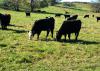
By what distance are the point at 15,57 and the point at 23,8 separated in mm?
67585

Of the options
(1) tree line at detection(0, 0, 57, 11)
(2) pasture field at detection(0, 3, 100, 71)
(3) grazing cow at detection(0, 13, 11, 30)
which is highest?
(2) pasture field at detection(0, 3, 100, 71)

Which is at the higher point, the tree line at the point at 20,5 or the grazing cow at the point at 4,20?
the grazing cow at the point at 4,20

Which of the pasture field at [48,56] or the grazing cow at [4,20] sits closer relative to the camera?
the pasture field at [48,56]

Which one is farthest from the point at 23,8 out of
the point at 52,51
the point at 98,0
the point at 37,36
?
the point at 52,51

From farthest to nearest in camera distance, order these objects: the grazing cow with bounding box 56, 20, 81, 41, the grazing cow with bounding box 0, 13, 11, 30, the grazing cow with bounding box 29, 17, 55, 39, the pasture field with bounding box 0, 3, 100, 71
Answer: the grazing cow with bounding box 0, 13, 11, 30 → the grazing cow with bounding box 29, 17, 55, 39 → the grazing cow with bounding box 56, 20, 81, 41 → the pasture field with bounding box 0, 3, 100, 71

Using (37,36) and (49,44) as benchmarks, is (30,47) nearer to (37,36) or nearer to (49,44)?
(49,44)

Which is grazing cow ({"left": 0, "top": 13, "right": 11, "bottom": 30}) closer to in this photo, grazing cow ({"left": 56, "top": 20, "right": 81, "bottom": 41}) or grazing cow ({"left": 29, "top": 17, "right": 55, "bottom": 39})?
grazing cow ({"left": 29, "top": 17, "right": 55, "bottom": 39})

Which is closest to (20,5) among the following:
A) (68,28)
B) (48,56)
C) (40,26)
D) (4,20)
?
(4,20)

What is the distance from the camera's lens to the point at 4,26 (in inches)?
1117

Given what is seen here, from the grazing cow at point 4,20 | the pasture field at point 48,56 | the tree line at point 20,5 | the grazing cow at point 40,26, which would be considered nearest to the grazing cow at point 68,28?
the pasture field at point 48,56

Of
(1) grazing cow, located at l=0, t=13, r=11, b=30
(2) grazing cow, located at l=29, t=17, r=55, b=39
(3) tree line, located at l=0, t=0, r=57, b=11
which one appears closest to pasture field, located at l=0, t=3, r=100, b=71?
(2) grazing cow, located at l=29, t=17, r=55, b=39

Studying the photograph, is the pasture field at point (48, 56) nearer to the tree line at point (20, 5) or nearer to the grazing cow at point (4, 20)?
the grazing cow at point (4, 20)

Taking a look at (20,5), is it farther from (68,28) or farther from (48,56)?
(48,56)

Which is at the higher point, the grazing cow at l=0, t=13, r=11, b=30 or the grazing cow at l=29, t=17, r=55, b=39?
the grazing cow at l=29, t=17, r=55, b=39
